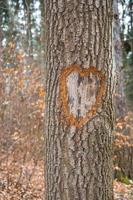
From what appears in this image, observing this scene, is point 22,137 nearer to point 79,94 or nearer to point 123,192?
point 123,192

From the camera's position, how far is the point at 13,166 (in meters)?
7.19

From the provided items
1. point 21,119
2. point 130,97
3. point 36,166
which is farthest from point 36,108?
point 130,97

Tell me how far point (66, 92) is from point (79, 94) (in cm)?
12

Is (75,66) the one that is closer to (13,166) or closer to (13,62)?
(13,166)

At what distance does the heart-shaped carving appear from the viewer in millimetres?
3547

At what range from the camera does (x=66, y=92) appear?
3574mm

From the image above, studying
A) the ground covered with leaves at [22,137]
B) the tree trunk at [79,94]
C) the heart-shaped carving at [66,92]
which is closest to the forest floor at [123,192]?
the ground covered with leaves at [22,137]

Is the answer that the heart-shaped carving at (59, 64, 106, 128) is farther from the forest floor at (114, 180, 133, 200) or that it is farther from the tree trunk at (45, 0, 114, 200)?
the forest floor at (114, 180, 133, 200)

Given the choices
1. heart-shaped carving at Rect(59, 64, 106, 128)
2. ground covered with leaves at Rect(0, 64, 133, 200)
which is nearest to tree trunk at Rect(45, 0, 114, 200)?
heart-shaped carving at Rect(59, 64, 106, 128)

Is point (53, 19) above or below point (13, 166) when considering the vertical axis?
above

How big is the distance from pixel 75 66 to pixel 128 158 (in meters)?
6.30

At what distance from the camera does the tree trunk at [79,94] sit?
3.54 metres

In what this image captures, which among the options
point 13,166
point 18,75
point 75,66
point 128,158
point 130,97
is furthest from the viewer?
point 130,97

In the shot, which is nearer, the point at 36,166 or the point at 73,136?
the point at 73,136
